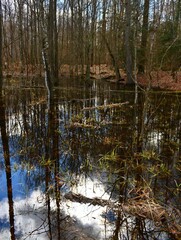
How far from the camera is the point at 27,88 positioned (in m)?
14.9

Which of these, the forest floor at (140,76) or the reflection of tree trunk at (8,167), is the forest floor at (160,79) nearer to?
the forest floor at (140,76)

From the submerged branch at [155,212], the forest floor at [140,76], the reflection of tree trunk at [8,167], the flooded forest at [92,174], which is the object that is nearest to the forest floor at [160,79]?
the forest floor at [140,76]

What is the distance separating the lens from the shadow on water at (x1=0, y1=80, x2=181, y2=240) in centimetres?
263

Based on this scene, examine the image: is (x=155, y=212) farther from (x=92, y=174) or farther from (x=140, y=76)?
(x=140, y=76)

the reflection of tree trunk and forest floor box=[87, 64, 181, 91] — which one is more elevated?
forest floor box=[87, 64, 181, 91]

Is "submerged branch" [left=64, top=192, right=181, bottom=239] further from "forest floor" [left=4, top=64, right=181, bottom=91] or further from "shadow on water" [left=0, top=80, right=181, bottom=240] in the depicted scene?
"forest floor" [left=4, top=64, right=181, bottom=91]

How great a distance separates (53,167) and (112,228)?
1.82m

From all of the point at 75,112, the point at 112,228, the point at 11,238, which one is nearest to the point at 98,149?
the point at 112,228

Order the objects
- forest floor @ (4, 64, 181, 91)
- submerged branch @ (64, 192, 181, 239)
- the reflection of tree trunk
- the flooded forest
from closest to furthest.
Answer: submerged branch @ (64, 192, 181, 239), the flooded forest, the reflection of tree trunk, forest floor @ (4, 64, 181, 91)

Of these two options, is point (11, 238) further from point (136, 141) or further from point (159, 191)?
point (136, 141)

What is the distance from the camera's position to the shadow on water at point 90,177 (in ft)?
8.63

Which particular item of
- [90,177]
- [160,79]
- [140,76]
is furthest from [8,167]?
[140,76]

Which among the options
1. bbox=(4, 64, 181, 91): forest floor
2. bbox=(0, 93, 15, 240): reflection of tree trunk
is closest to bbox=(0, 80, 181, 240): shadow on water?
bbox=(0, 93, 15, 240): reflection of tree trunk

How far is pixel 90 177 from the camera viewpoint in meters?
3.95
